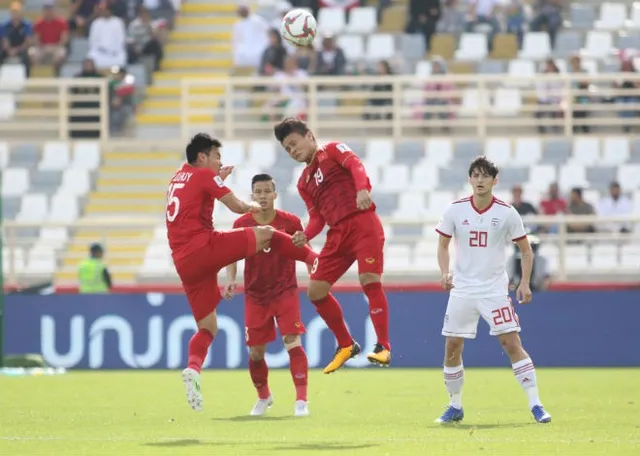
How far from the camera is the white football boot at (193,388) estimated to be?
514 inches

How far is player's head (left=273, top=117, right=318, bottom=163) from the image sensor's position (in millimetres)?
13727

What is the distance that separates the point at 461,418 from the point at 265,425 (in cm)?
166

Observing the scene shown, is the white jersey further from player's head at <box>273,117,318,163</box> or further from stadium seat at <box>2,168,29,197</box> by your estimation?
stadium seat at <box>2,168,29,197</box>

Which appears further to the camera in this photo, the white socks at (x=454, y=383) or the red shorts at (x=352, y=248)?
the red shorts at (x=352, y=248)

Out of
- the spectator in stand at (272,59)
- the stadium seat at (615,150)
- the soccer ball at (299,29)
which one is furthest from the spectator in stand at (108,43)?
the soccer ball at (299,29)

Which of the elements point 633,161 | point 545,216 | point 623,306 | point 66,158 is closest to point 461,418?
point 623,306

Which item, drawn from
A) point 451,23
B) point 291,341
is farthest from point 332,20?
point 291,341

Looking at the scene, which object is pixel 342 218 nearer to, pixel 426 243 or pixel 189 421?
pixel 189 421

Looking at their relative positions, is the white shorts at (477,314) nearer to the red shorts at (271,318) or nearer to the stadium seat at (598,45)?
the red shorts at (271,318)

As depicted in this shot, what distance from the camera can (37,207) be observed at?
1033 inches

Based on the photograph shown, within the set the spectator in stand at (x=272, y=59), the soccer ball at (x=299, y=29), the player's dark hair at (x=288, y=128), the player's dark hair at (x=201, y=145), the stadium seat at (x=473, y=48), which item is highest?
the soccer ball at (x=299, y=29)

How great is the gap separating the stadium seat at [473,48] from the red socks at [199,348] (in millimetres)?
15097

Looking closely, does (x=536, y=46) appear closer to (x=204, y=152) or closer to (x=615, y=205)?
(x=615, y=205)

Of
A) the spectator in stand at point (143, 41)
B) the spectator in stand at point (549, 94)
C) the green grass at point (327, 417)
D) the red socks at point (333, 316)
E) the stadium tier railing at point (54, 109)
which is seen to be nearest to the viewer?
the green grass at point (327, 417)
